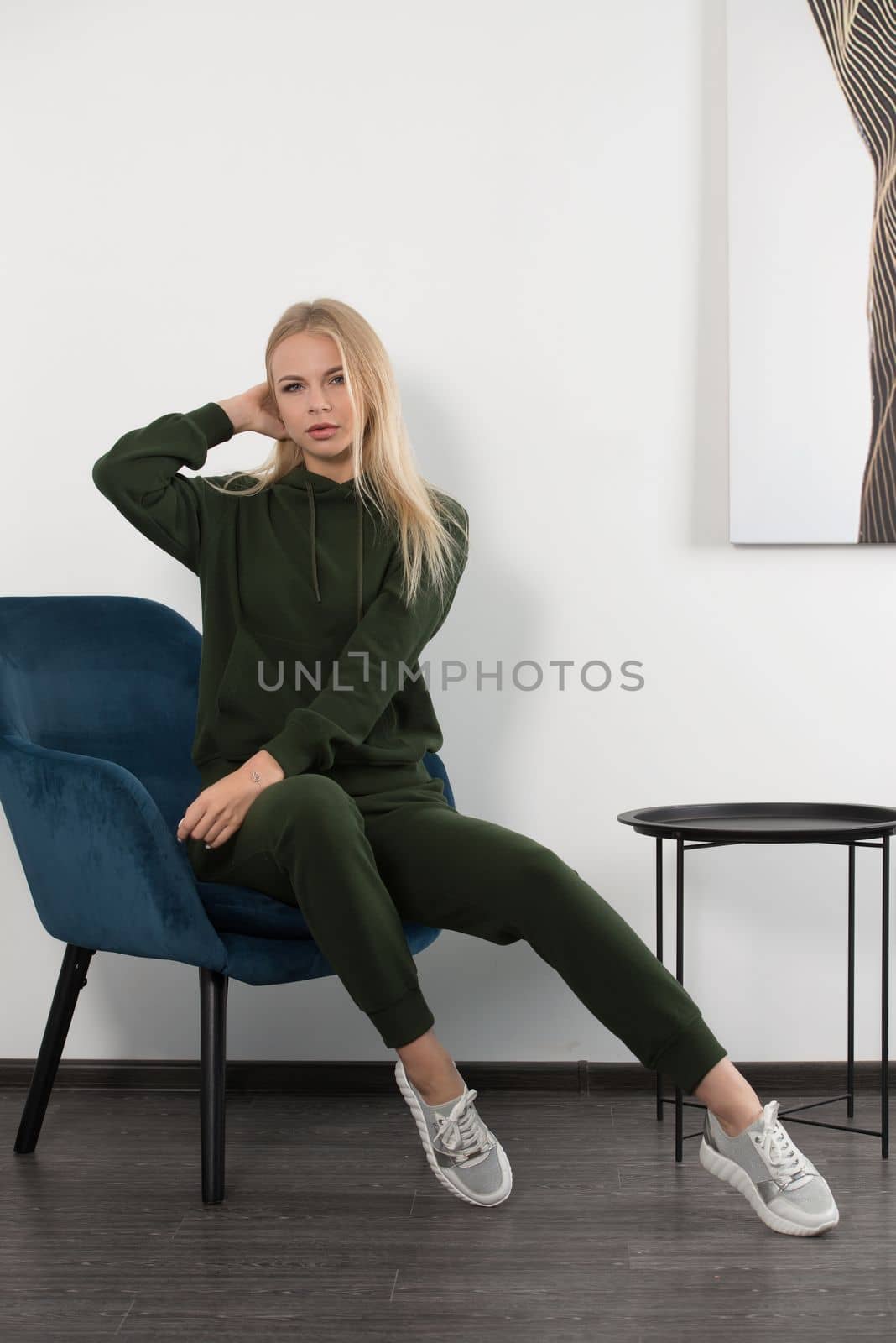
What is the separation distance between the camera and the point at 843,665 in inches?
82.8

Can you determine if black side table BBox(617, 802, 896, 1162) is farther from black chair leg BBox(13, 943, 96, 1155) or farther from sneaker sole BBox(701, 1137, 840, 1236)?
black chair leg BBox(13, 943, 96, 1155)

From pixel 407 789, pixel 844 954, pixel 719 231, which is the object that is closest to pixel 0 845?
pixel 407 789

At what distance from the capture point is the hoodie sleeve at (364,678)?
167 cm

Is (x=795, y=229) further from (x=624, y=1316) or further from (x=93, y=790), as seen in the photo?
(x=624, y=1316)

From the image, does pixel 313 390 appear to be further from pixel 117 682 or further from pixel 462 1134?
pixel 462 1134

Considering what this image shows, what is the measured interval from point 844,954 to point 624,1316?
983 mm

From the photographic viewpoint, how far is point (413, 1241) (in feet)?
4.83

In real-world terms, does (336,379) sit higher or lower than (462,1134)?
higher

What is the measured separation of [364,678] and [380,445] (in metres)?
0.39

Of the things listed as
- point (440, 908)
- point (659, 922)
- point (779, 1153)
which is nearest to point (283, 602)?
point (440, 908)

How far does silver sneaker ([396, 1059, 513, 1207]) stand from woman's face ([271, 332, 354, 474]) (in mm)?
927

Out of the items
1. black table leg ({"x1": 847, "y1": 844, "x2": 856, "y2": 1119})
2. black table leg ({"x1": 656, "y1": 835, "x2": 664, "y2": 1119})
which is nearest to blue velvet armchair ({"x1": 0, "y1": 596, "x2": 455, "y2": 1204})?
black table leg ({"x1": 656, "y1": 835, "x2": 664, "y2": 1119})

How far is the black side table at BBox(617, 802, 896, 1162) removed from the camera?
170 centimetres

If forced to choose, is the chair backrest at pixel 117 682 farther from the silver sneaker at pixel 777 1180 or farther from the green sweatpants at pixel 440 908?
the silver sneaker at pixel 777 1180
